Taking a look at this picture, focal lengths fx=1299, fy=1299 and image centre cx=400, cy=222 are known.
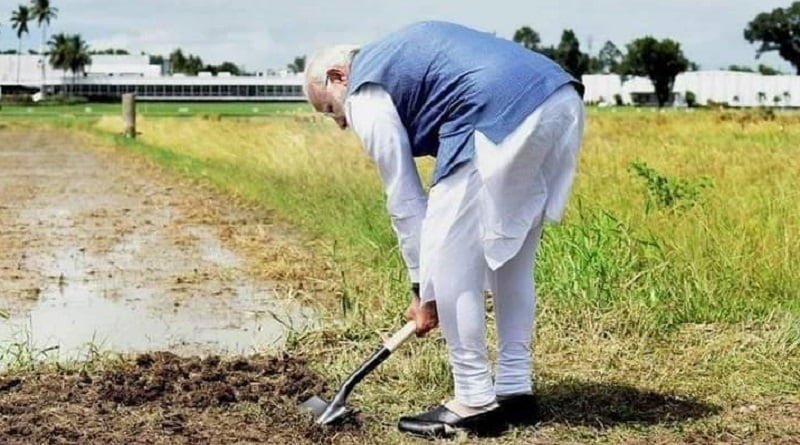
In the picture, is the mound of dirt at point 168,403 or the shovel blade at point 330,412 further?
the shovel blade at point 330,412

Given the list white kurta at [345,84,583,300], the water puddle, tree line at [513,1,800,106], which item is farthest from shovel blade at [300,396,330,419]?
tree line at [513,1,800,106]

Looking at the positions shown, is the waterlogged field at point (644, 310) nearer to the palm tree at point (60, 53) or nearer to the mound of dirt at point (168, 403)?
the mound of dirt at point (168, 403)

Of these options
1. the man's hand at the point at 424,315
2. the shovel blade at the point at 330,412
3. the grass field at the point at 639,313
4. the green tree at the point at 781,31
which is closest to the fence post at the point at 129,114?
the grass field at the point at 639,313

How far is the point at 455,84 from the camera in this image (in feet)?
13.4

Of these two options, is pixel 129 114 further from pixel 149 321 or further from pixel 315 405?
pixel 315 405

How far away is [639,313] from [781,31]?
112984 millimetres

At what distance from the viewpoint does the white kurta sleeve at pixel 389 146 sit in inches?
161

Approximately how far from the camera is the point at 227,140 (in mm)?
23250

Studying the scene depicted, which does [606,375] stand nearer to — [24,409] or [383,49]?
[383,49]

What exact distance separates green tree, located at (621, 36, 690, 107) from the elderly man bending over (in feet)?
310

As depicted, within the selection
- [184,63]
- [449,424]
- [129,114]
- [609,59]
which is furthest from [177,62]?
[449,424]

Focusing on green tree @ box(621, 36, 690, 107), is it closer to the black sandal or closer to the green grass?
the green grass

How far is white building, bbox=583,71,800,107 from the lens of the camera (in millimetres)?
92312

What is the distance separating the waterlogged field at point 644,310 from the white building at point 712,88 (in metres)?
81.3
